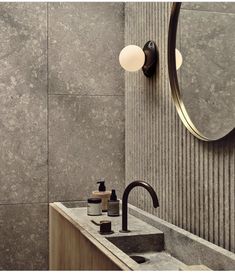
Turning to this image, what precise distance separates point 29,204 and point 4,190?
19cm

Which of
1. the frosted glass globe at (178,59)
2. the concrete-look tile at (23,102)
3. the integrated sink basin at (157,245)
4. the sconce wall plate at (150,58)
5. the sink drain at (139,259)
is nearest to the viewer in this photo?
the integrated sink basin at (157,245)

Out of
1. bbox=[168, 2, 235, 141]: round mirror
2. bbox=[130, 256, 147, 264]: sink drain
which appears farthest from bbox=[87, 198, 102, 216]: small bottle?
bbox=[168, 2, 235, 141]: round mirror

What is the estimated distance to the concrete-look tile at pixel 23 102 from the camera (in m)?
2.94

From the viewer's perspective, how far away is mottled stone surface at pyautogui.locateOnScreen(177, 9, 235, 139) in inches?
68.9

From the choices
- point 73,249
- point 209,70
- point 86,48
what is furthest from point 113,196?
point 86,48

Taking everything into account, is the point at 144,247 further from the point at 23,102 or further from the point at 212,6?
the point at 23,102

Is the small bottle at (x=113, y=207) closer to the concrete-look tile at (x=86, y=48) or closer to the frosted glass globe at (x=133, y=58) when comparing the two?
the frosted glass globe at (x=133, y=58)

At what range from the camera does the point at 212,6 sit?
1888 millimetres

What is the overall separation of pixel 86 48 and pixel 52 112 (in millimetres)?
494

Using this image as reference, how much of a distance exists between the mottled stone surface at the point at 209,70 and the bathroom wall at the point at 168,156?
Result: 0.18ft

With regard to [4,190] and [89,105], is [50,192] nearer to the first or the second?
[4,190]

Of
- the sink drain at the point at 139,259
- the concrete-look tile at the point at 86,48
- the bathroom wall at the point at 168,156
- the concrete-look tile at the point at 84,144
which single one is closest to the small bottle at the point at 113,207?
the bathroom wall at the point at 168,156

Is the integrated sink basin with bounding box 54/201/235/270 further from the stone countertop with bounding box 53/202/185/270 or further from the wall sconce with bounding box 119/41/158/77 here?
the wall sconce with bounding box 119/41/158/77

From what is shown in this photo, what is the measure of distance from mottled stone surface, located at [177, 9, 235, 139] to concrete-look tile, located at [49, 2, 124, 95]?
3.43 feet
